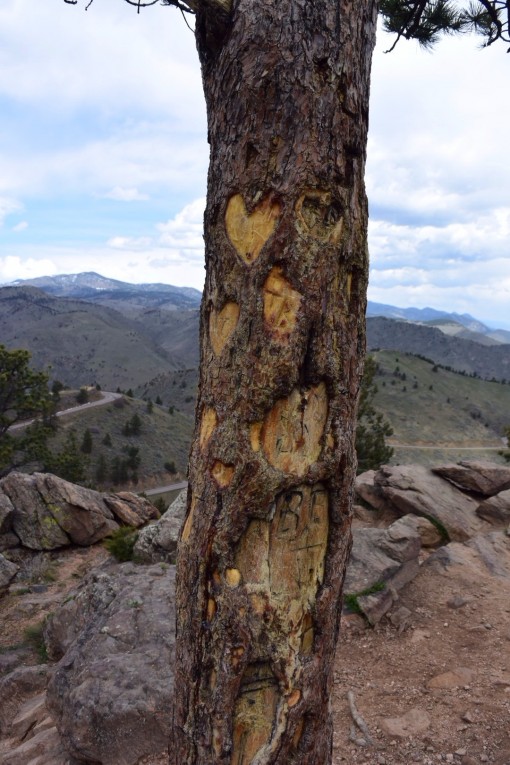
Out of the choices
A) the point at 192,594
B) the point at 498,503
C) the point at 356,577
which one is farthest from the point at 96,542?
the point at 192,594

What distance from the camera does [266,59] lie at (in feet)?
8.87

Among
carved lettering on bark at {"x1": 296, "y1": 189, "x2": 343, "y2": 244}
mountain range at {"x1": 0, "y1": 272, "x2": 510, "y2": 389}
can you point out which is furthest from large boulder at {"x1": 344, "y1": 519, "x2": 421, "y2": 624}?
mountain range at {"x1": 0, "y1": 272, "x2": 510, "y2": 389}

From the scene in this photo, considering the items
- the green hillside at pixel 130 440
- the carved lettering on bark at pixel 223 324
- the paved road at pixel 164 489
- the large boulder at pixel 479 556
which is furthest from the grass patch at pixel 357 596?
the paved road at pixel 164 489

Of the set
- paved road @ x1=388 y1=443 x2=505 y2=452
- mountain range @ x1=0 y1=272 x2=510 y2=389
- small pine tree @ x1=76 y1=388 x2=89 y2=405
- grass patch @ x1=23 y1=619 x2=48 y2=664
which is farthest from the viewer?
mountain range @ x1=0 y1=272 x2=510 y2=389

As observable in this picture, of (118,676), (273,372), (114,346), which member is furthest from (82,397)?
(114,346)

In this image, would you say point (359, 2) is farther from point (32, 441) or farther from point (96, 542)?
point (32, 441)

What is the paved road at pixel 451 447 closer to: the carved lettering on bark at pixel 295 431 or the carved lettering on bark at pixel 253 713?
the carved lettering on bark at pixel 253 713

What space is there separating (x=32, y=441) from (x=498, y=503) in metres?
19.9

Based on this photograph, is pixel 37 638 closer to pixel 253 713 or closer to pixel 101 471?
pixel 253 713

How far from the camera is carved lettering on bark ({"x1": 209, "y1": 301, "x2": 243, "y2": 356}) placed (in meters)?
2.87

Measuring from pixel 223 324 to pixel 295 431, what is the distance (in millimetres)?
720

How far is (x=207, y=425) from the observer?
2.99m

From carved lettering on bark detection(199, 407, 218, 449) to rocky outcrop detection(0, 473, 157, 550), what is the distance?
12863 millimetres

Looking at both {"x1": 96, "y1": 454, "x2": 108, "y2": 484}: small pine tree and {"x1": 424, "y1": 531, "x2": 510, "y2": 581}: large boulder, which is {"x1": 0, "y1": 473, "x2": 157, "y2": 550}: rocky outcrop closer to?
{"x1": 424, "y1": 531, "x2": 510, "y2": 581}: large boulder
